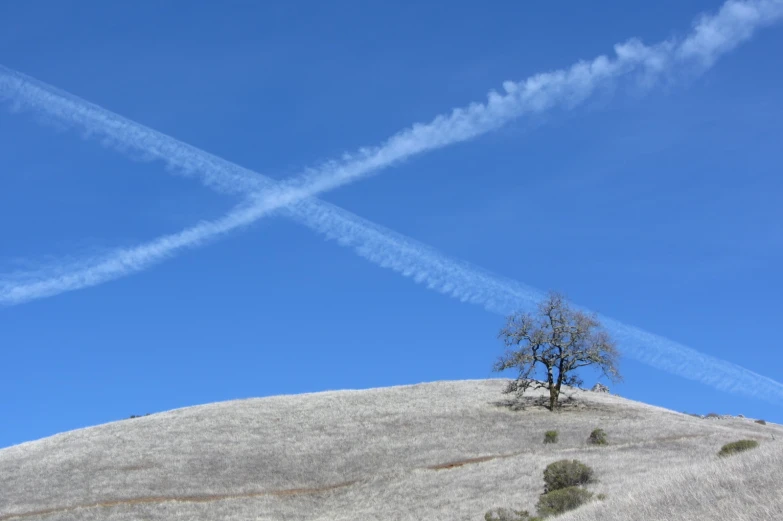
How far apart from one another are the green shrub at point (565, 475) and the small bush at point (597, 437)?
12973 millimetres

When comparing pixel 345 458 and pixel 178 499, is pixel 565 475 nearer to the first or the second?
pixel 345 458

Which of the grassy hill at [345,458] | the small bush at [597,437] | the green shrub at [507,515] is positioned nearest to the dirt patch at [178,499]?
the grassy hill at [345,458]

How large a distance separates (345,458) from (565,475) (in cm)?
2028

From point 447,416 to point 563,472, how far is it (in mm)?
27832

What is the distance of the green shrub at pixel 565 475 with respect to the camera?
3541 cm

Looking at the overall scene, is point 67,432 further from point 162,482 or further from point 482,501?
point 482,501

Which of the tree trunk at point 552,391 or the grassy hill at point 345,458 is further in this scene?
the tree trunk at point 552,391

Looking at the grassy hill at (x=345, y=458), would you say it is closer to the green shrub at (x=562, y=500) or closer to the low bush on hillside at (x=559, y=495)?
the low bush on hillside at (x=559, y=495)

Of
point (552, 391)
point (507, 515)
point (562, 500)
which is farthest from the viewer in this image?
point (552, 391)

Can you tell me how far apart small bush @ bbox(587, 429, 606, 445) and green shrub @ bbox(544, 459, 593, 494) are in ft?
42.6

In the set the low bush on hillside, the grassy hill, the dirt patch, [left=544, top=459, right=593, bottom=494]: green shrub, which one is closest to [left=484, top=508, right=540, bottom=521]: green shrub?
the low bush on hillside

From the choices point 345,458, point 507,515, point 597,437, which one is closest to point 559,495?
point 507,515

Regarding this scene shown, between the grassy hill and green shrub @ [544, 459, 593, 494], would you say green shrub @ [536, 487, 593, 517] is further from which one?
green shrub @ [544, 459, 593, 494]

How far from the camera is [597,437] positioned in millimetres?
50062
